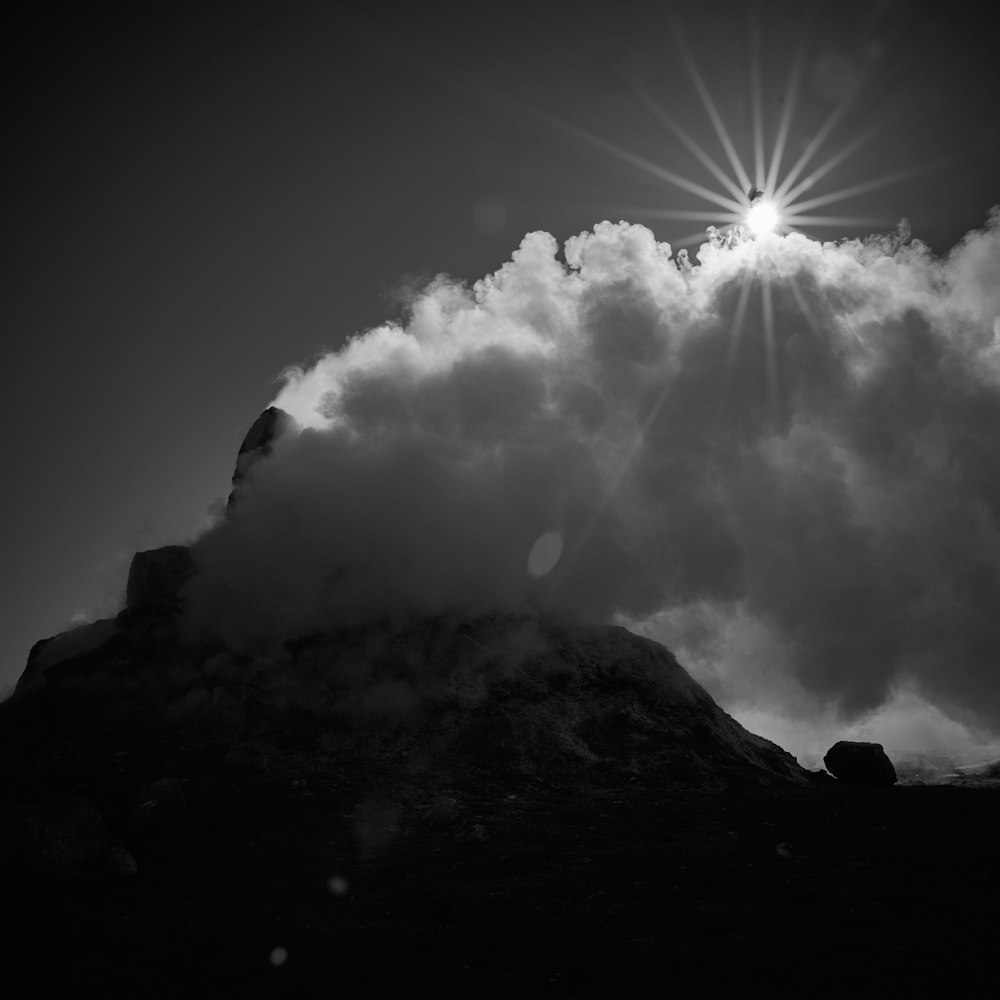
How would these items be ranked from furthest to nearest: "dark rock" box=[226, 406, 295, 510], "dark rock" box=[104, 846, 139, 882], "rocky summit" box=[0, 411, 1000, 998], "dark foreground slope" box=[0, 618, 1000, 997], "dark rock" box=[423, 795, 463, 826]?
"dark rock" box=[226, 406, 295, 510]
"dark rock" box=[423, 795, 463, 826]
"dark rock" box=[104, 846, 139, 882]
"rocky summit" box=[0, 411, 1000, 998]
"dark foreground slope" box=[0, 618, 1000, 997]

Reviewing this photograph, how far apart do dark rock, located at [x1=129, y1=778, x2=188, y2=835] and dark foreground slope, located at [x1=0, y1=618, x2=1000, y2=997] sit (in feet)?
0.45

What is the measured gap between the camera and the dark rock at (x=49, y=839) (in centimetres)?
2106

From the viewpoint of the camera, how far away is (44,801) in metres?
23.4

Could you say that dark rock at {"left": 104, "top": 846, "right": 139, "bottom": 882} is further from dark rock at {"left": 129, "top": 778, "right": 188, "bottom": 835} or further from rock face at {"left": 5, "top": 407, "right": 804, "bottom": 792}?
rock face at {"left": 5, "top": 407, "right": 804, "bottom": 792}

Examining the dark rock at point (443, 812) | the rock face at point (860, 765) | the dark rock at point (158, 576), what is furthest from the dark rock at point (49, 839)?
the rock face at point (860, 765)

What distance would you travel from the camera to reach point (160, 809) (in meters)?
28.4

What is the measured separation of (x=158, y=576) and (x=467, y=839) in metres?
39.0

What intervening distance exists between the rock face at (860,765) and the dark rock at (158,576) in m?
49.8

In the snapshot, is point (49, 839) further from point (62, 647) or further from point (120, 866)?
point (62, 647)

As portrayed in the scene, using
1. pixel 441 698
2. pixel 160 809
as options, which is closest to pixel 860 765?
pixel 441 698

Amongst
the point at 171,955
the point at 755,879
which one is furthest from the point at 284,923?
the point at 755,879

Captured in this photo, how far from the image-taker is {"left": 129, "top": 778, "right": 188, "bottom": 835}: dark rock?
27.9 meters

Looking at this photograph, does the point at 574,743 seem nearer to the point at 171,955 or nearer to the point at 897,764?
the point at 171,955

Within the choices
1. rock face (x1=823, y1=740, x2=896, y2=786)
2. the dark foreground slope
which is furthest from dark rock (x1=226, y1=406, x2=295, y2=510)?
rock face (x1=823, y1=740, x2=896, y2=786)
